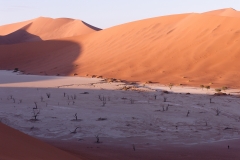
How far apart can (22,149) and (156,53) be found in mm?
27289

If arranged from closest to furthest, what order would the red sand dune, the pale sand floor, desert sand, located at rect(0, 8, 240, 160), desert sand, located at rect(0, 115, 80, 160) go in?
desert sand, located at rect(0, 115, 80, 160), desert sand, located at rect(0, 8, 240, 160), the pale sand floor, the red sand dune

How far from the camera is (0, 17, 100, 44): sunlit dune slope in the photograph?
277 ft

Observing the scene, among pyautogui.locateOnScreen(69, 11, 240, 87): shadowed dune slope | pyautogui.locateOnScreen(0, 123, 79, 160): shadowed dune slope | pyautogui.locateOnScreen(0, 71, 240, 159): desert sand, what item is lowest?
pyautogui.locateOnScreen(0, 71, 240, 159): desert sand

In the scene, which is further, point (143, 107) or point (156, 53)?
point (156, 53)

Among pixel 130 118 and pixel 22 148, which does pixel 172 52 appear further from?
pixel 22 148

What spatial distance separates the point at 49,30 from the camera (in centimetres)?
9262

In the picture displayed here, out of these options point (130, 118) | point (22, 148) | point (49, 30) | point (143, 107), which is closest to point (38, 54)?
point (143, 107)

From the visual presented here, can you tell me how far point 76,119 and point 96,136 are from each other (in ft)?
4.70

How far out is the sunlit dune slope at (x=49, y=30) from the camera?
84.6m

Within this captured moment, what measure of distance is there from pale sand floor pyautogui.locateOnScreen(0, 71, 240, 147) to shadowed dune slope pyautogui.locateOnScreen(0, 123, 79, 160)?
249 centimetres

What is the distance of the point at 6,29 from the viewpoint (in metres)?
109

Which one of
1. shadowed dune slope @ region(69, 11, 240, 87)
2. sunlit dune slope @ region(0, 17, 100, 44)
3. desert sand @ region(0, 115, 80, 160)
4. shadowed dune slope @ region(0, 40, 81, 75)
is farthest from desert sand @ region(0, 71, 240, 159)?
sunlit dune slope @ region(0, 17, 100, 44)

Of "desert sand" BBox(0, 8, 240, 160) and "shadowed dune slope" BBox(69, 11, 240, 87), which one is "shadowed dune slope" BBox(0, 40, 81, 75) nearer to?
"shadowed dune slope" BBox(69, 11, 240, 87)

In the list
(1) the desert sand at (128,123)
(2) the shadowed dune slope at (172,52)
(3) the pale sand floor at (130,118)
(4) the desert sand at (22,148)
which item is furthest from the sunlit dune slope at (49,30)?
(4) the desert sand at (22,148)
